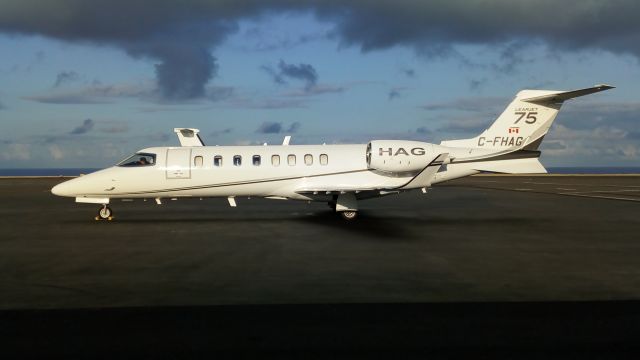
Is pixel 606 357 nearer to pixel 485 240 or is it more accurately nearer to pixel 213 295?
pixel 213 295

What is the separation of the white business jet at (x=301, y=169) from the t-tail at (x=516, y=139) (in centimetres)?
3

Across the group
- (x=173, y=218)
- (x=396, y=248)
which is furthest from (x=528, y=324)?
(x=173, y=218)

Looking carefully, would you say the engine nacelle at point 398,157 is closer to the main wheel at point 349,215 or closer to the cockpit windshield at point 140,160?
the main wheel at point 349,215

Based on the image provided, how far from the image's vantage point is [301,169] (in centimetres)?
1745

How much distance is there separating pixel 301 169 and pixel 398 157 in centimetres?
303

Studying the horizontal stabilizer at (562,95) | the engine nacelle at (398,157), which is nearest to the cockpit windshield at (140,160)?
the engine nacelle at (398,157)

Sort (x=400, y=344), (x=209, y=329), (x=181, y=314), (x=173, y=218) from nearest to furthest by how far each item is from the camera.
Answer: (x=400, y=344) < (x=209, y=329) < (x=181, y=314) < (x=173, y=218)

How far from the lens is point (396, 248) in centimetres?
1163

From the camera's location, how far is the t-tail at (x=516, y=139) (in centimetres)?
1811

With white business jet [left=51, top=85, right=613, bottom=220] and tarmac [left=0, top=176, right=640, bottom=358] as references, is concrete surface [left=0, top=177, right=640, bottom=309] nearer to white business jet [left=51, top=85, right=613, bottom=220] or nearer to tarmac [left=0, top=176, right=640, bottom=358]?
tarmac [left=0, top=176, right=640, bottom=358]

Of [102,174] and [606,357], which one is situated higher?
[102,174]

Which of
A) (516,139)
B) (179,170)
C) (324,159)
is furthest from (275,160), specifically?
(516,139)

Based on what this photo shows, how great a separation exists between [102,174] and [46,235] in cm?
354

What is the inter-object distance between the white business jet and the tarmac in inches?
62.4
